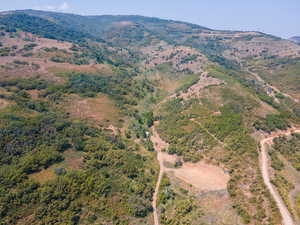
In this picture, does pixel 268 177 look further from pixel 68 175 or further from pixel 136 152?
pixel 68 175

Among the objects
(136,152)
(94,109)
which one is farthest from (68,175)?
(94,109)

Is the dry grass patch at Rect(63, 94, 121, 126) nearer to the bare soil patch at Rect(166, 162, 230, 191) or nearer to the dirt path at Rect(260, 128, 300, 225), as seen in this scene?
the bare soil patch at Rect(166, 162, 230, 191)

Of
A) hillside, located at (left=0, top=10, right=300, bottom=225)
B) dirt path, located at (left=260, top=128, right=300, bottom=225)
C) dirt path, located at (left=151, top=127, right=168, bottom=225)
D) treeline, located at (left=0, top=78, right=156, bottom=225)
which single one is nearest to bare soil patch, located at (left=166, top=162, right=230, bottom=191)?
hillside, located at (left=0, top=10, right=300, bottom=225)

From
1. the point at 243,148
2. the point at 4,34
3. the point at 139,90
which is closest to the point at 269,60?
the point at 139,90

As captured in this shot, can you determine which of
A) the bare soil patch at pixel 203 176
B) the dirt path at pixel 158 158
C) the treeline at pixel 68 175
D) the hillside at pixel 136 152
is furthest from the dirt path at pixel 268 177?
the treeline at pixel 68 175

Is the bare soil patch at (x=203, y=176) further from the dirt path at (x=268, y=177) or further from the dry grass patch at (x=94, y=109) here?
the dry grass patch at (x=94, y=109)

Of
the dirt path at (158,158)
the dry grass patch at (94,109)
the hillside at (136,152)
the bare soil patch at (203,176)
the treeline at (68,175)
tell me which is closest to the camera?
the treeline at (68,175)

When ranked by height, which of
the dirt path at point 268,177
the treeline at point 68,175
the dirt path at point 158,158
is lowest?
the dirt path at point 158,158

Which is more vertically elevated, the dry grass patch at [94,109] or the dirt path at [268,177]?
the dirt path at [268,177]

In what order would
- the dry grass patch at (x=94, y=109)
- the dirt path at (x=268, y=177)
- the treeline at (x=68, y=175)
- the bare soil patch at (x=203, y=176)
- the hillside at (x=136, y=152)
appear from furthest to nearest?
the dry grass patch at (x=94, y=109)
the bare soil patch at (x=203, y=176)
the hillside at (x=136, y=152)
the treeline at (x=68, y=175)
the dirt path at (x=268, y=177)
